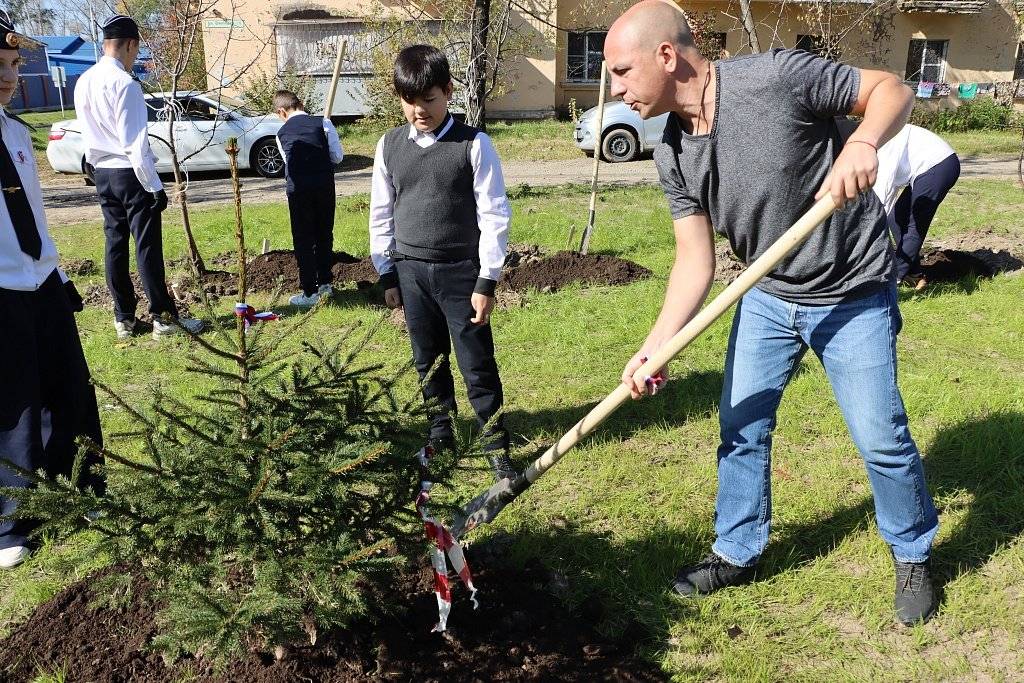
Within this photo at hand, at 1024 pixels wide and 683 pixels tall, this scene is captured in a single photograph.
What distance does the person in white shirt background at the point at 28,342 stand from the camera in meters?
3.48

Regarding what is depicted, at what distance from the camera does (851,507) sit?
12.6 ft

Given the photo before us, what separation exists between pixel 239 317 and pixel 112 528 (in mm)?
679

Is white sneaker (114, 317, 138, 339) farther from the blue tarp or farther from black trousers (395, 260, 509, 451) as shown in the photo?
the blue tarp

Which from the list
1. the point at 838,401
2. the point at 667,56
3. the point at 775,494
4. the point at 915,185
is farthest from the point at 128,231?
the point at 915,185

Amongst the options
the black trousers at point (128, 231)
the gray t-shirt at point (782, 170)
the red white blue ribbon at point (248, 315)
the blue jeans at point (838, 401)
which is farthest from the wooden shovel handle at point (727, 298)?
the black trousers at point (128, 231)

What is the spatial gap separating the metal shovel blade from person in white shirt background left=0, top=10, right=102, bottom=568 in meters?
1.70

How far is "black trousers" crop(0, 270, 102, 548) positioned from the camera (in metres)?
3.52

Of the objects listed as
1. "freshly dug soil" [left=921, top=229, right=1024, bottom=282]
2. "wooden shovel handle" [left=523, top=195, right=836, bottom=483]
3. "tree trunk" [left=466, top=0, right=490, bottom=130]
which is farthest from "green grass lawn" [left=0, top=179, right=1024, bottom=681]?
"tree trunk" [left=466, top=0, right=490, bottom=130]

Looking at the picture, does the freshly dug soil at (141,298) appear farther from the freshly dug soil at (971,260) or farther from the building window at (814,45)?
the freshly dug soil at (971,260)

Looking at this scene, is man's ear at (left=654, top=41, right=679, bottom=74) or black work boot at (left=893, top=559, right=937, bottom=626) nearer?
man's ear at (left=654, top=41, right=679, bottom=74)

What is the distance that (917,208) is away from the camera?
657 cm

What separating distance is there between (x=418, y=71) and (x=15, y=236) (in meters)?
1.80

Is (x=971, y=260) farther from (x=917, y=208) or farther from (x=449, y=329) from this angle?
(x=449, y=329)

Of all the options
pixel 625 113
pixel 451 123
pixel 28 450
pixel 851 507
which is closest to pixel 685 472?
pixel 851 507
